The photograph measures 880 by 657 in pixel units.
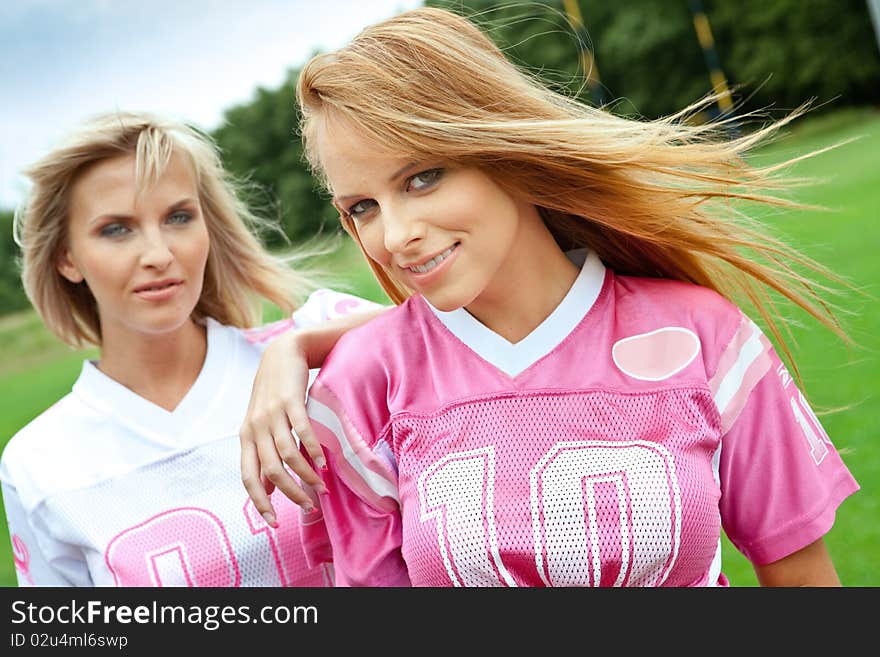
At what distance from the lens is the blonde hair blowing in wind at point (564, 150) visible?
1955mm

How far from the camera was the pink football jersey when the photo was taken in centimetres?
191

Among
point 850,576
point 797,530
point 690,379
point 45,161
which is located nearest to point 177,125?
point 45,161

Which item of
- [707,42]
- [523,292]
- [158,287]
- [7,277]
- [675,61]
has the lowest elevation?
[523,292]

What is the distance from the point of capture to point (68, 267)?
3004mm

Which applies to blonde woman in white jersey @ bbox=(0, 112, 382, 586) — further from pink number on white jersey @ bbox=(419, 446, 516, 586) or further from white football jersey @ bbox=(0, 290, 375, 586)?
pink number on white jersey @ bbox=(419, 446, 516, 586)

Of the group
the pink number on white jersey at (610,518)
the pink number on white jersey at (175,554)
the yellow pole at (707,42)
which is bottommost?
the pink number on white jersey at (610,518)

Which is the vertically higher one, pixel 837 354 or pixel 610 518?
pixel 837 354

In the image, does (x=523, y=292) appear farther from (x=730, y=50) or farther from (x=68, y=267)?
(x=730, y=50)

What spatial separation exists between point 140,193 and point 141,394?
0.52 metres

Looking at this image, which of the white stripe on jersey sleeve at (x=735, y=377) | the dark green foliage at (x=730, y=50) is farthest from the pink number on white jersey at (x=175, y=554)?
the dark green foliage at (x=730, y=50)

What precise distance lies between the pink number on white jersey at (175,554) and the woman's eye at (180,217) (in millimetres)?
741

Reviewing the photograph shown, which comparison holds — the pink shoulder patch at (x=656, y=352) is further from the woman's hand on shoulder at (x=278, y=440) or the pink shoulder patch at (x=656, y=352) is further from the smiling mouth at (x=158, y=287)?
→ the smiling mouth at (x=158, y=287)

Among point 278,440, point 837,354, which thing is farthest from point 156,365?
point 837,354

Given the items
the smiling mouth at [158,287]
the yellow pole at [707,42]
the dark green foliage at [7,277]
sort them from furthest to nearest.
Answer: the yellow pole at [707,42] → the dark green foliage at [7,277] → the smiling mouth at [158,287]
